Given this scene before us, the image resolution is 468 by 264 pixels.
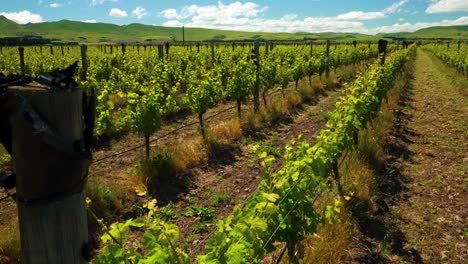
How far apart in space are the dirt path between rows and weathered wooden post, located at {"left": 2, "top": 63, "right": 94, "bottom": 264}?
3974mm

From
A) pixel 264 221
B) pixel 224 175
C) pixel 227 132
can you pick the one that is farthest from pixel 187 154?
pixel 264 221

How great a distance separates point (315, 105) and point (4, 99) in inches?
529

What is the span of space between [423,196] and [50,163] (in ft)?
20.7

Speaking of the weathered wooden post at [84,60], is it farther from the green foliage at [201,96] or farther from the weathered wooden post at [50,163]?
the weathered wooden post at [50,163]

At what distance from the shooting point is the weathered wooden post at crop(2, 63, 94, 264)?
1369mm

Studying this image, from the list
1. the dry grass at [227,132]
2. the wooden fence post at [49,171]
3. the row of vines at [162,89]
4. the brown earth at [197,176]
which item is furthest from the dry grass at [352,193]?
the dry grass at [227,132]

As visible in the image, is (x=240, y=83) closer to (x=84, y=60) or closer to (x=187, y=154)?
(x=187, y=154)

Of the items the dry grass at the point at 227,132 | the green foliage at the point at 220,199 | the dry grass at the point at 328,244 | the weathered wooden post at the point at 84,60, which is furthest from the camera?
the weathered wooden post at the point at 84,60

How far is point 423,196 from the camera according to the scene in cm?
626

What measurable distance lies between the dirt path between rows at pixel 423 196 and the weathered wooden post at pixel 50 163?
3.97 m

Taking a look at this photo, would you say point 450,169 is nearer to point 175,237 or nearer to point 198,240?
point 198,240

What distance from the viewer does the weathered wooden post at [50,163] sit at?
137cm

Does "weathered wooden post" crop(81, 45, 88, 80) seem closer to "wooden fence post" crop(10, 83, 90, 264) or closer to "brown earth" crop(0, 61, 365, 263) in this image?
"brown earth" crop(0, 61, 365, 263)

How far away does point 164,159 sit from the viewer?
24.5ft
